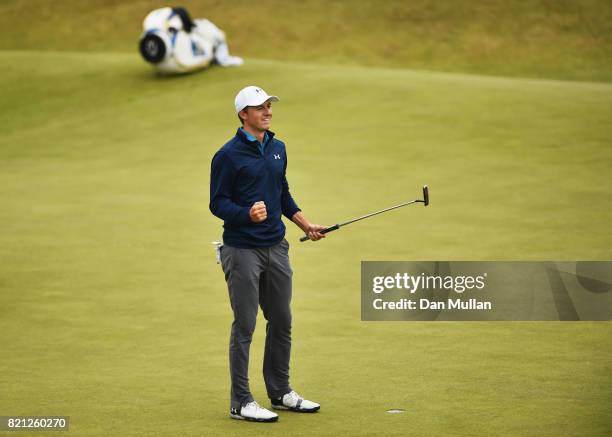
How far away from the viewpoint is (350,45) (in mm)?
30094

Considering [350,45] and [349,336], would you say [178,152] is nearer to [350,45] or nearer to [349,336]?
[349,336]

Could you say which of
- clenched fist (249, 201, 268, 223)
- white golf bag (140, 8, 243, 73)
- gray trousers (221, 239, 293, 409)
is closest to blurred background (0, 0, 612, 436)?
gray trousers (221, 239, 293, 409)

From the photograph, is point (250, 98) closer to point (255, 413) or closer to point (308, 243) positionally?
point (255, 413)

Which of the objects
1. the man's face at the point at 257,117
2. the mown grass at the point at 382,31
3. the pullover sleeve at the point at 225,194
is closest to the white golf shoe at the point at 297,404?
the pullover sleeve at the point at 225,194

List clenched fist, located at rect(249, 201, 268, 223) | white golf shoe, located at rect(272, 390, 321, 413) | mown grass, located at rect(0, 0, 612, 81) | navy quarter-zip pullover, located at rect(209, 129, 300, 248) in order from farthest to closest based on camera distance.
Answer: mown grass, located at rect(0, 0, 612, 81) < white golf shoe, located at rect(272, 390, 321, 413) < navy quarter-zip pullover, located at rect(209, 129, 300, 248) < clenched fist, located at rect(249, 201, 268, 223)

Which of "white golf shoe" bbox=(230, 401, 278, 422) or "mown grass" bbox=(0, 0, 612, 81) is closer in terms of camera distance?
"white golf shoe" bbox=(230, 401, 278, 422)

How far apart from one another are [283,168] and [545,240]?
21.3 feet

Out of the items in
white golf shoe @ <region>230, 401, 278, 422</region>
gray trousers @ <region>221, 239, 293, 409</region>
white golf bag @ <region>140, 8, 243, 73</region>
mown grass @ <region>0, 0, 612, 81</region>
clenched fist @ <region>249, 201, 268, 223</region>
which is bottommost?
white golf shoe @ <region>230, 401, 278, 422</region>

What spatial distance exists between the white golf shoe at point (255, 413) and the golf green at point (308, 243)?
0.07 meters

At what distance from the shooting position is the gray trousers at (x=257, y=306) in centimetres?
636

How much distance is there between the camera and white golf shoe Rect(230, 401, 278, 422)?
6.39m

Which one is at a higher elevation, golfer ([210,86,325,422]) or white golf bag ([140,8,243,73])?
white golf bag ([140,8,243,73])

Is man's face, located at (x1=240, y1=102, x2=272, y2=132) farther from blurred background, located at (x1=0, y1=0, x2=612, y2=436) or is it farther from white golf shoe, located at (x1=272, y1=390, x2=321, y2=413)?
blurred background, located at (x1=0, y1=0, x2=612, y2=436)

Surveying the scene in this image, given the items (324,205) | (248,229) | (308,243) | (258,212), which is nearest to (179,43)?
(324,205)
